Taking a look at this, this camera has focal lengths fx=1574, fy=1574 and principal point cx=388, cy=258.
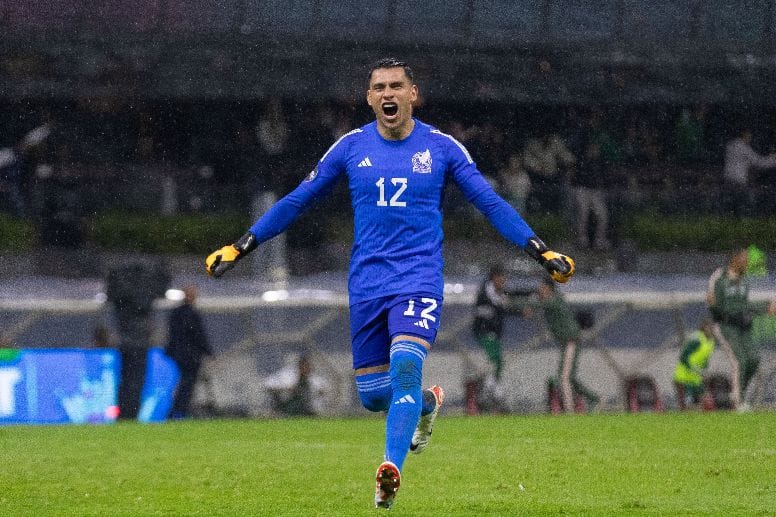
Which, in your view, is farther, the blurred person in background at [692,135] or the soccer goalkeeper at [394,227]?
the blurred person in background at [692,135]

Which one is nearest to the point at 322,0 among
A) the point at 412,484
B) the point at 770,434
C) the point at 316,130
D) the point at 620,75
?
the point at 316,130

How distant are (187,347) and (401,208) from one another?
30.7 feet

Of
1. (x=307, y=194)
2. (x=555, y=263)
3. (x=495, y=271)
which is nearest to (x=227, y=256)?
(x=307, y=194)

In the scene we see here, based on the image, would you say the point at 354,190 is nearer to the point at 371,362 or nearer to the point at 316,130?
the point at 371,362

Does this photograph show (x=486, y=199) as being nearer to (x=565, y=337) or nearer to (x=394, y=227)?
(x=394, y=227)

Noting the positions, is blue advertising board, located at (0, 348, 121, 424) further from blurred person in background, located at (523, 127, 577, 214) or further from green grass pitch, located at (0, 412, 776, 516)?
blurred person in background, located at (523, 127, 577, 214)

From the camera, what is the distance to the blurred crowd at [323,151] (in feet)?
63.3

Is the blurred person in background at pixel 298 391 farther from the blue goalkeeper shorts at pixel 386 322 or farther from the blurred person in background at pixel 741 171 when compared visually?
the blue goalkeeper shorts at pixel 386 322

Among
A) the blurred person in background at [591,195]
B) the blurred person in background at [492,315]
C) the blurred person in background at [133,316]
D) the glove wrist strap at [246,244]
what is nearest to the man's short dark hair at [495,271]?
the blurred person in background at [492,315]

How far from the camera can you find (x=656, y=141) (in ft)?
67.5

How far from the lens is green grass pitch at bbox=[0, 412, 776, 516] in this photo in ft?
26.4

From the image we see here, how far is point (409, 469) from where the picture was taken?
33.2 ft

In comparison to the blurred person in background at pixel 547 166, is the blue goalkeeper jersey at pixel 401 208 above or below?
below

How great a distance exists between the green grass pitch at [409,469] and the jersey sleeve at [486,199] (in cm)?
136
